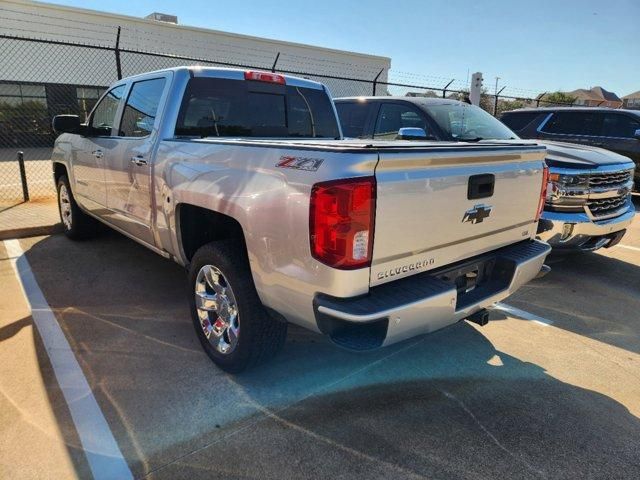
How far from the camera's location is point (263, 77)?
424 centimetres

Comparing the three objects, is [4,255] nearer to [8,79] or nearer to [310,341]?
[310,341]

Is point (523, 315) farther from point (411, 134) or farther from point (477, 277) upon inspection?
point (411, 134)

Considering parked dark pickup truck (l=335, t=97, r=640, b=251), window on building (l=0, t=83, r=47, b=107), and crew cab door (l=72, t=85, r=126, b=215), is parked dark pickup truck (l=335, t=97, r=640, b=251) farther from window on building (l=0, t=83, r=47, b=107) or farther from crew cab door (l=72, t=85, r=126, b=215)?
window on building (l=0, t=83, r=47, b=107)

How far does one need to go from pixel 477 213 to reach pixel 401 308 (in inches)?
37.0

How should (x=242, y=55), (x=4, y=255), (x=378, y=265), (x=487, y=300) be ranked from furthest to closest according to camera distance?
(x=242, y=55) → (x=4, y=255) → (x=487, y=300) → (x=378, y=265)

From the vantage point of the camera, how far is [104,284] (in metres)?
4.75

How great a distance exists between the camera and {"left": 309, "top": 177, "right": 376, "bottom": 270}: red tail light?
7.50ft

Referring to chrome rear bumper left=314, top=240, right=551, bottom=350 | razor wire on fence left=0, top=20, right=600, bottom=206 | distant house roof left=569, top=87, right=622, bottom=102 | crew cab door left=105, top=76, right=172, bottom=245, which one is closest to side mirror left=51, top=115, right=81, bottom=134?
crew cab door left=105, top=76, right=172, bottom=245

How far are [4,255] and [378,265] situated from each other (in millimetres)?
5061

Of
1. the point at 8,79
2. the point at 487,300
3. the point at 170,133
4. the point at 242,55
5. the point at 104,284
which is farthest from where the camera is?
the point at 242,55

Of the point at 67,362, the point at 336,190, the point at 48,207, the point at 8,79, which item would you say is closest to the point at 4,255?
the point at 48,207

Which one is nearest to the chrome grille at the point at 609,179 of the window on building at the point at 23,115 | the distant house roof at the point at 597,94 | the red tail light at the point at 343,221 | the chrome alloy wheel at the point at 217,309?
the red tail light at the point at 343,221

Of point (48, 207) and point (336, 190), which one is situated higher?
point (336, 190)

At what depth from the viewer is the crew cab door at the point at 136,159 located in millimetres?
3818
